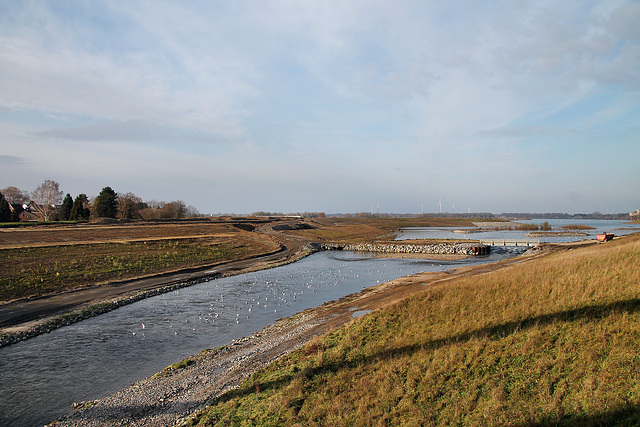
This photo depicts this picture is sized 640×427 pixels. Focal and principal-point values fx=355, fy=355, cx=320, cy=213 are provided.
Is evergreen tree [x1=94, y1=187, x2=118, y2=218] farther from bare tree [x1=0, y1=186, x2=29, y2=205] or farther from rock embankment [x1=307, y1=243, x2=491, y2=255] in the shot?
rock embankment [x1=307, y1=243, x2=491, y2=255]

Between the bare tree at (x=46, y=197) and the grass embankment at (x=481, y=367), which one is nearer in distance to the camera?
the grass embankment at (x=481, y=367)

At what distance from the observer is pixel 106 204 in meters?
99.9

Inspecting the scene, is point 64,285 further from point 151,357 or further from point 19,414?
point 19,414

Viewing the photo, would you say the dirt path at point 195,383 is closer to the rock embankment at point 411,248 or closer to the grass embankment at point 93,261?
the grass embankment at point 93,261

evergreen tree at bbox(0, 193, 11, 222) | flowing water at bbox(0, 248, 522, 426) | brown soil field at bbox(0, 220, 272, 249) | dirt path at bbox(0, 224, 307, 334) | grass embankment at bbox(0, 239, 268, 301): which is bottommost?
flowing water at bbox(0, 248, 522, 426)

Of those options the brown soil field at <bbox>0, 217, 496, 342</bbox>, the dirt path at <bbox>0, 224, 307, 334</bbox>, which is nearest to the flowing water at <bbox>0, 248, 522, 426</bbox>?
the dirt path at <bbox>0, 224, 307, 334</bbox>

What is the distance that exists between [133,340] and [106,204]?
95006mm

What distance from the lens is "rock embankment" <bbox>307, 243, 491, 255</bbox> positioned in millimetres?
67688

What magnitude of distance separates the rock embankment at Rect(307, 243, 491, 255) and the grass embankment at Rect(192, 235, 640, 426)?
54.8 metres

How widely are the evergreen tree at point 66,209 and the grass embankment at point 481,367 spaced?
11324 centimetres

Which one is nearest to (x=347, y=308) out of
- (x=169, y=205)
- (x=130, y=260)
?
(x=130, y=260)

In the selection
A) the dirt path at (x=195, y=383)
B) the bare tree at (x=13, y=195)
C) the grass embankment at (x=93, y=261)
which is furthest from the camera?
the bare tree at (x=13, y=195)

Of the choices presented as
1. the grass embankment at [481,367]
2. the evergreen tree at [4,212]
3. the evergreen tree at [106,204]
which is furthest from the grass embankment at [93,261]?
the evergreen tree at [4,212]

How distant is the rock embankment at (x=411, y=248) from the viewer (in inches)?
2665
